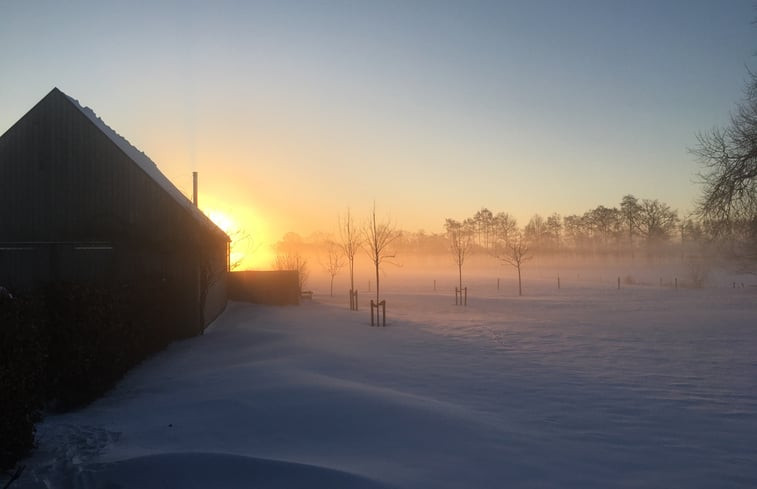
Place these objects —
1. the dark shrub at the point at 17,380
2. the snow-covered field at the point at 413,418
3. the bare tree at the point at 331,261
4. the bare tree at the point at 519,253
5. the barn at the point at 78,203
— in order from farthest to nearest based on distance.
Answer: the bare tree at the point at 331,261 → the bare tree at the point at 519,253 → the barn at the point at 78,203 → the dark shrub at the point at 17,380 → the snow-covered field at the point at 413,418

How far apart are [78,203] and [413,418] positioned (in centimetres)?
1296

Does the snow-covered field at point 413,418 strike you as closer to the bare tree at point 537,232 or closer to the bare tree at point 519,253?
the bare tree at point 519,253

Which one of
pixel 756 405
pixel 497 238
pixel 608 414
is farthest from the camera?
pixel 497 238

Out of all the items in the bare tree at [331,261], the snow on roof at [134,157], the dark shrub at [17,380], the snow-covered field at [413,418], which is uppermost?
the snow on roof at [134,157]

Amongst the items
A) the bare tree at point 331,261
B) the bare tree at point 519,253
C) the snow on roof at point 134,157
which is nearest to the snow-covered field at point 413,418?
the snow on roof at point 134,157

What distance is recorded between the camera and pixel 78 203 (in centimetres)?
1448

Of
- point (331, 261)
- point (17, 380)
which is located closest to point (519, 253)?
point (331, 261)

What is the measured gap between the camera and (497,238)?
96.8 metres

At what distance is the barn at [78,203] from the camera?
14.3 meters

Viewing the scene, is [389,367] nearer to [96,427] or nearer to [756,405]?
[96,427]

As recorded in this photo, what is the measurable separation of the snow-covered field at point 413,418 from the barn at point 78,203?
2.99 m

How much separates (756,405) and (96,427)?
984cm

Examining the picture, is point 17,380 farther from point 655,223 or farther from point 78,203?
point 655,223

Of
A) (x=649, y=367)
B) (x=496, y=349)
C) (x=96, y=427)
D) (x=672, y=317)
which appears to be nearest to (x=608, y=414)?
(x=649, y=367)
